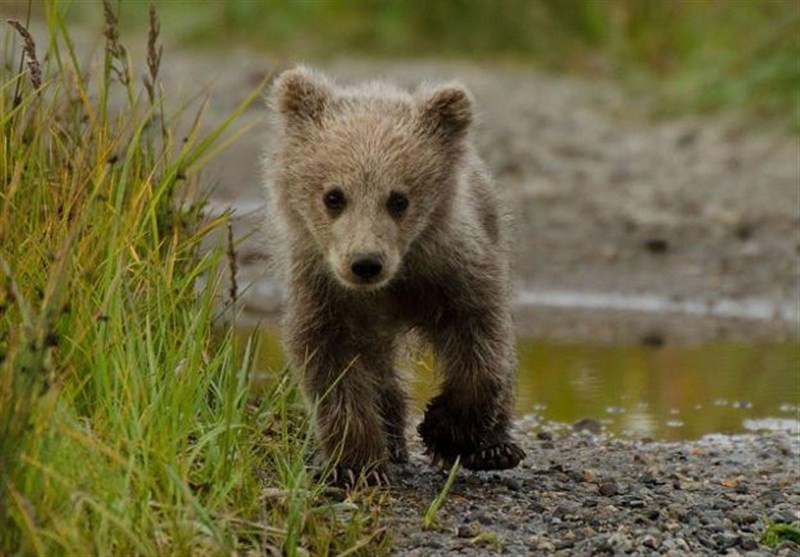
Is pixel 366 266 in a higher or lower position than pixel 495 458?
higher

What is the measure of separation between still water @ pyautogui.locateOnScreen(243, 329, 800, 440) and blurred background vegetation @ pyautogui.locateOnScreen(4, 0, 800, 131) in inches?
237

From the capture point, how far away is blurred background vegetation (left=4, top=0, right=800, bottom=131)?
1644 centimetres

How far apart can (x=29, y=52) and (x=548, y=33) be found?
1343cm

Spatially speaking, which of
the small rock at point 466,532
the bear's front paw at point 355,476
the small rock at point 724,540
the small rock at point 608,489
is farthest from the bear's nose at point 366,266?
the small rock at point 724,540

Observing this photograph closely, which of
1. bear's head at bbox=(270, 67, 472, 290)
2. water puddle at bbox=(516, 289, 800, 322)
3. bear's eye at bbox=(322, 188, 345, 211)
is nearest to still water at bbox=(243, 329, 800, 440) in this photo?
water puddle at bbox=(516, 289, 800, 322)

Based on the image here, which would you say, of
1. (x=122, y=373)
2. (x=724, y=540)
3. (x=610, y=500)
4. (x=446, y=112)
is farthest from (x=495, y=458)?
(x=122, y=373)

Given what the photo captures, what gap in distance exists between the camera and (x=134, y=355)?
5.73 m

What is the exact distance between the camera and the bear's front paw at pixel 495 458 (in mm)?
6926

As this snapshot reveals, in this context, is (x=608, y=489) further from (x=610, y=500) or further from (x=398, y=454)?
(x=398, y=454)

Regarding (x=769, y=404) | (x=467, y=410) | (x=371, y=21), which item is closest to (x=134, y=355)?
(x=467, y=410)

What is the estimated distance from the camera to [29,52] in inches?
246

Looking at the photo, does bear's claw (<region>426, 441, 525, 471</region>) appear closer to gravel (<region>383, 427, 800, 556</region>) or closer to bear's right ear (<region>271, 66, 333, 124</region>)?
gravel (<region>383, 427, 800, 556</region>)

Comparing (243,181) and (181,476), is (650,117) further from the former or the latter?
(181,476)

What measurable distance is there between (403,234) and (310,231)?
37cm
